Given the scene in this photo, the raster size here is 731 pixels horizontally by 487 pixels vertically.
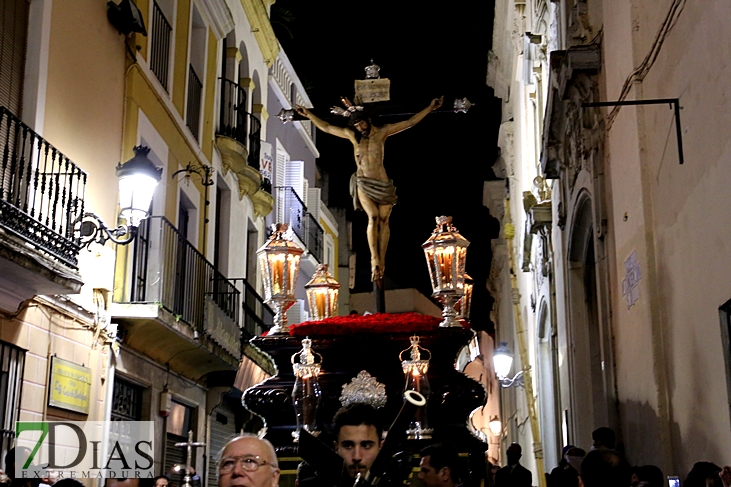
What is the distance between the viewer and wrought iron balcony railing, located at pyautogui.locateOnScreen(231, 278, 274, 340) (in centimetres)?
1823

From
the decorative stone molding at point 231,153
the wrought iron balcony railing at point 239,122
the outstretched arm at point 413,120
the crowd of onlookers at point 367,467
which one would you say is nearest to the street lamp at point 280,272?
the outstretched arm at point 413,120

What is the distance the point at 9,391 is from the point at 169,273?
4330 mm

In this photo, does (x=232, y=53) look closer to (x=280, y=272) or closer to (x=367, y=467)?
(x=280, y=272)

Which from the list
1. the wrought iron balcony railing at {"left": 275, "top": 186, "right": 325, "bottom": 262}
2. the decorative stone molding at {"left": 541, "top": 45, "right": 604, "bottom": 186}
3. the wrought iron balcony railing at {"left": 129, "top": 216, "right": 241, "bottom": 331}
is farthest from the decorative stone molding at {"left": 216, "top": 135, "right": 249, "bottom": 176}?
the decorative stone molding at {"left": 541, "top": 45, "right": 604, "bottom": 186}

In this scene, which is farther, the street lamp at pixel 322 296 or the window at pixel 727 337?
the street lamp at pixel 322 296

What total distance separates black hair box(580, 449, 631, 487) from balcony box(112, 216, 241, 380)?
906 centimetres

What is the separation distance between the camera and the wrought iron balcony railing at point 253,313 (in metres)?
18.2

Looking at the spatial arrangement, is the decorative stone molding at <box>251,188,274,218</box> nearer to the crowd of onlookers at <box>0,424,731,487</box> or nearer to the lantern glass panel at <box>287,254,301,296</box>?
the lantern glass panel at <box>287,254,301,296</box>

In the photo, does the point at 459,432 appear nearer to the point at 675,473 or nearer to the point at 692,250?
the point at 675,473

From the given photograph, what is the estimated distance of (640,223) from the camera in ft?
27.3

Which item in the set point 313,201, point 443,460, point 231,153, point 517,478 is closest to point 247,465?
point 443,460

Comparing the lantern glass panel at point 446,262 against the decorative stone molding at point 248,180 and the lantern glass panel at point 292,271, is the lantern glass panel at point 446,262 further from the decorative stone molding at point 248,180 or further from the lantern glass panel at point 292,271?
the decorative stone molding at point 248,180

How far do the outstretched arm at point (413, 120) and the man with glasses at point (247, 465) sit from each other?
24.7ft

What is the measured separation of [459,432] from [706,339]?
3.30 m
